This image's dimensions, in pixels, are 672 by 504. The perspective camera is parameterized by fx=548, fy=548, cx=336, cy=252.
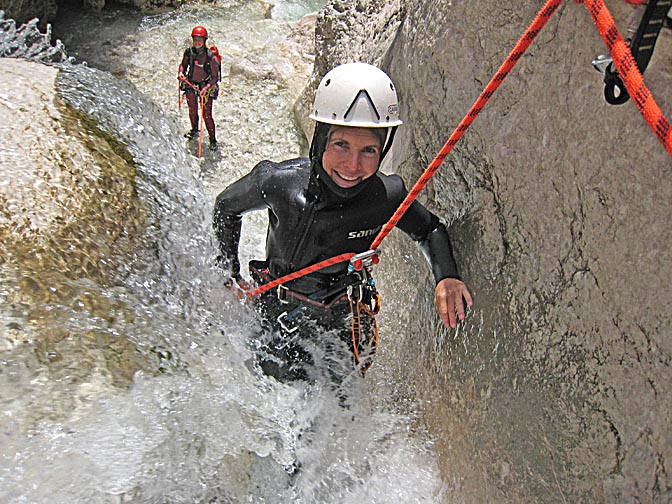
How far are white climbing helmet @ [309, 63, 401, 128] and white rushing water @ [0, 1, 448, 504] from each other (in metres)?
1.17

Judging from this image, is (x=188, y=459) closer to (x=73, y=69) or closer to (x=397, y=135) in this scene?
(x=397, y=135)

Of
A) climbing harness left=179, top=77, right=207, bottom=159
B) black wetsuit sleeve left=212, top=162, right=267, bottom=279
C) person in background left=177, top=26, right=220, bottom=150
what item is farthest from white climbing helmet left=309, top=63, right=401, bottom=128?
person in background left=177, top=26, right=220, bottom=150

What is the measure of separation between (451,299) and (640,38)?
1.14 metres

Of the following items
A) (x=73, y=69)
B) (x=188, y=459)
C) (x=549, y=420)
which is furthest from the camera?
(x=73, y=69)

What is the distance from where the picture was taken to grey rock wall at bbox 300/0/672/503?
1380mm

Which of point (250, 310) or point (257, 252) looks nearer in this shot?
point (250, 310)

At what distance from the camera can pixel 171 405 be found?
2.12 m

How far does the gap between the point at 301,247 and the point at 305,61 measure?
5.19 meters

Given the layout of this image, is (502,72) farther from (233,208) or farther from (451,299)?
(233,208)

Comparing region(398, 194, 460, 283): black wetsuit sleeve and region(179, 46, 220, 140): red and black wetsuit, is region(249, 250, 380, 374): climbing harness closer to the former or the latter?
region(398, 194, 460, 283): black wetsuit sleeve

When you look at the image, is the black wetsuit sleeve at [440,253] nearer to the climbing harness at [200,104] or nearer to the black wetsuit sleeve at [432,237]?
the black wetsuit sleeve at [432,237]

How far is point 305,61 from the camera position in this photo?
22.7ft

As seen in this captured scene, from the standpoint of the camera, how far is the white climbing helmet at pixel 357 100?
1.97 m

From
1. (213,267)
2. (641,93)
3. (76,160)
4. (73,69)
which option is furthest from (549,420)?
(73,69)
